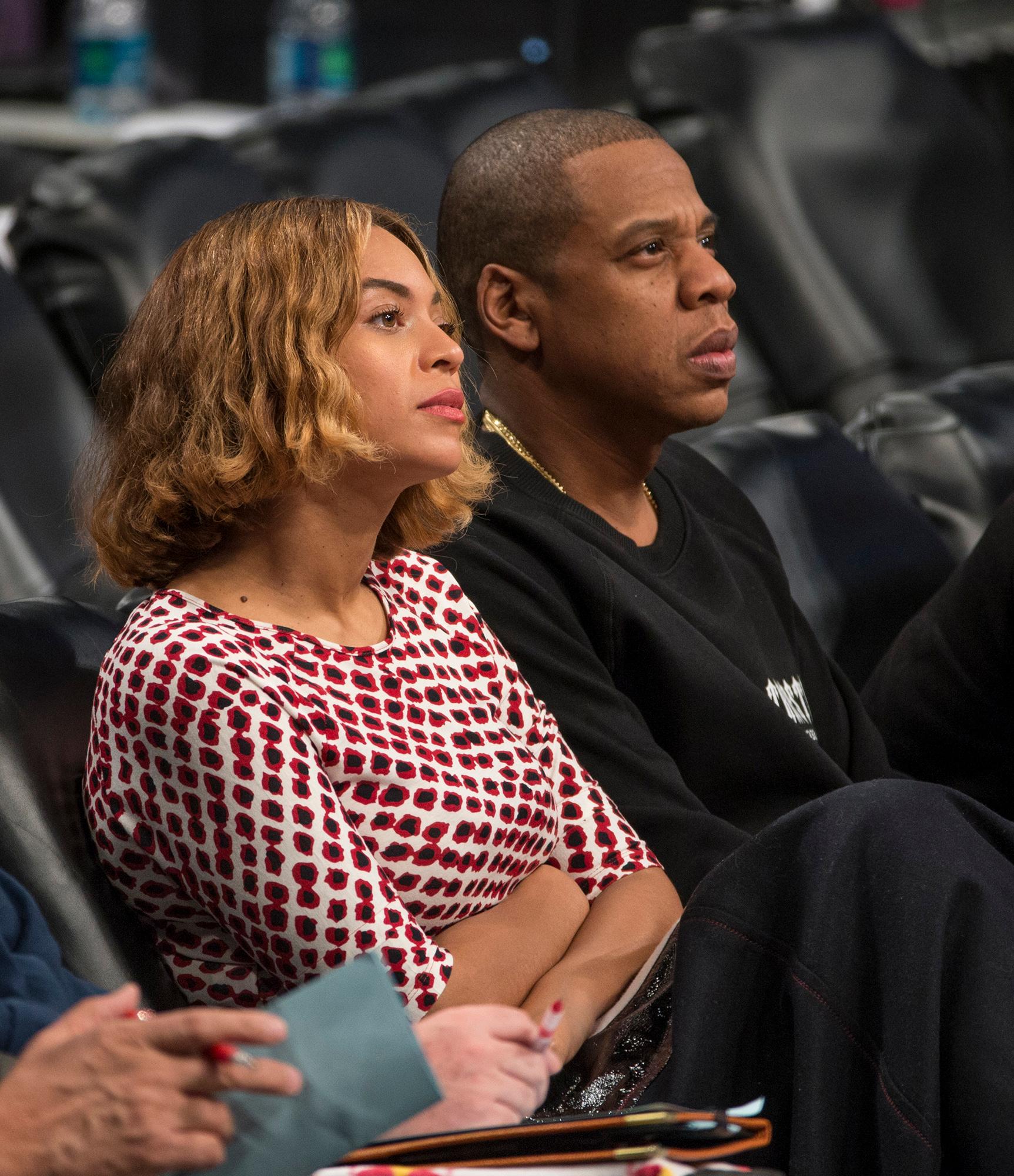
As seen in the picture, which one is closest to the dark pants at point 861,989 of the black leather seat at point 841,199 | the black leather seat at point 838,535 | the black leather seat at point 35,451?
the black leather seat at point 838,535

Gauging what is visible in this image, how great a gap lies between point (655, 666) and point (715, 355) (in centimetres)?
32

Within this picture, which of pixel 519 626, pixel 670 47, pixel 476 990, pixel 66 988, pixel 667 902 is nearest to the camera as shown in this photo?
pixel 66 988

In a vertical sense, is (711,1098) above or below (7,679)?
below

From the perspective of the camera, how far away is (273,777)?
1.07 meters

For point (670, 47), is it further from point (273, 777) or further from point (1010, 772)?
point (273, 777)

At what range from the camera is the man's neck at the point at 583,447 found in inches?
64.2

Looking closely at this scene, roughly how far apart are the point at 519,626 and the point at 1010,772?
2.01 ft

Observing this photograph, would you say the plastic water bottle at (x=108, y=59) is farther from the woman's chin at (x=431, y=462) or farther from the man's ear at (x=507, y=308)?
the woman's chin at (x=431, y=462)

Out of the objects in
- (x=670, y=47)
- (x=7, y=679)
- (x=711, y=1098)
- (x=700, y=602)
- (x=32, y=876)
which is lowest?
(x=711, y=1098)

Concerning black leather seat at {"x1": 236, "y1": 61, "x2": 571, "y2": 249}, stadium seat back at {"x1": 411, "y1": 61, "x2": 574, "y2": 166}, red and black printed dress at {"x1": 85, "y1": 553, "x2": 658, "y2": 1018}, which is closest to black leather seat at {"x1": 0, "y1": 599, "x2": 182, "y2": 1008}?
red and black printed dress at {"x1": 85, "y1": 553, "x2": 658, "y2": 1018}

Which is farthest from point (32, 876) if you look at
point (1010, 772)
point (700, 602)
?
point (1010, 772)

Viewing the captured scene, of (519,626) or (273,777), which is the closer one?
(273,777)

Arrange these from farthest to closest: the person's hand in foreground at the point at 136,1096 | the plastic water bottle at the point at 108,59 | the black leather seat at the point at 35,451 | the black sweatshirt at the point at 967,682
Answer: the plastic water bottle at the point at 108,59 → the black leather seat at the point at 35,451 → the black sweatshirt at the point at 967,682 → the person's hand in foreground at the point at 136,1096

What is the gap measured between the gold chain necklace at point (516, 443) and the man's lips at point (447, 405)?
340mm
